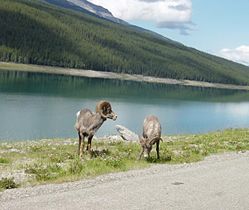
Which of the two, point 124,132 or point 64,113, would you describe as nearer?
point 124,132

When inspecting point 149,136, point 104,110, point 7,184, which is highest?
point 104,110

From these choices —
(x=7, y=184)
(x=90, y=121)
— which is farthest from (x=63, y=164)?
(x=7, y=184)

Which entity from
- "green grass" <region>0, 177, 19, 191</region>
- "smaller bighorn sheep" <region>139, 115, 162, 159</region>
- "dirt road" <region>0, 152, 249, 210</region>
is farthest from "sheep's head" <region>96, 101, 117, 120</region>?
"green grass" <region>0, 177, 19, 191</region>

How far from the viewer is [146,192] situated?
460 inches

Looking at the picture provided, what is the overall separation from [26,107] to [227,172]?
6284 centimetres

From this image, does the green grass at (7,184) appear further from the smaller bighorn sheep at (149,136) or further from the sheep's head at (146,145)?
the sheep's head at (146,145)

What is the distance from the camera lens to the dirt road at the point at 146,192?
33.3ft

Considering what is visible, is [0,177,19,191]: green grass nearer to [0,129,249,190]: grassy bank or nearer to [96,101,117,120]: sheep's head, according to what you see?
[0,129,249,190]: grassy bank

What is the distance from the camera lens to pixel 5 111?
6612 centimetres

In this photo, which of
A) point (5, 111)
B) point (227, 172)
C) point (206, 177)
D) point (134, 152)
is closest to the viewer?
point (206, 177)

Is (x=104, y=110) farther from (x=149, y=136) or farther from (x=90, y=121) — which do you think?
(x=149, y=136)

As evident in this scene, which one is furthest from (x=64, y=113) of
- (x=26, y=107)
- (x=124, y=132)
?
(x=124, y=132)

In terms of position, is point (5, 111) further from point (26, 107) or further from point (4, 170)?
point (4, 170)

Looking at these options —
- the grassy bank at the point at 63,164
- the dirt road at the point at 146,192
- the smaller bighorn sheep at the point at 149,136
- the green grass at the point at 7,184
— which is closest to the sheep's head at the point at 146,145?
the smaller bighorn sheep at the point at 149,136
